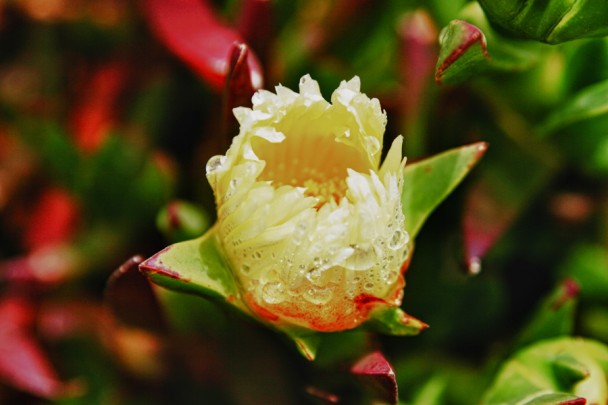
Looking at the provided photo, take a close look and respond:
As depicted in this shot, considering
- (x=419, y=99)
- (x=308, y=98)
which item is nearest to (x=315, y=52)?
(x=419, y=99)

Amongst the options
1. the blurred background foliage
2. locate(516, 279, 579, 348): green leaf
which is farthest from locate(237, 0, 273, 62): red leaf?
locate(516, 279, 579, 348): green leaf

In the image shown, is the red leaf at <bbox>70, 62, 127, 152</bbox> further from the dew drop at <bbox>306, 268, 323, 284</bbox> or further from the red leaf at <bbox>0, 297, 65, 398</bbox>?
the dew drop at <bbox>306, 268, 323, 284</bbox>

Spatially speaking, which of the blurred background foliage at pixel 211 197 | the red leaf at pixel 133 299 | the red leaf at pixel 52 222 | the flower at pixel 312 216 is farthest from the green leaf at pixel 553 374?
the red leaf at pixel 52 222

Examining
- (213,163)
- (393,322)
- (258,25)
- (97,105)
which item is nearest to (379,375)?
(393,322)

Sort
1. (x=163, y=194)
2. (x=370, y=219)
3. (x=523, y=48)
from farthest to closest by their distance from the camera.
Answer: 1. (x=163, y=194)
2. (x=523, y=48)
3. (x=370, y=219)

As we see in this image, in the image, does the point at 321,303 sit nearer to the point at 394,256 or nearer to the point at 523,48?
the point at 394,256

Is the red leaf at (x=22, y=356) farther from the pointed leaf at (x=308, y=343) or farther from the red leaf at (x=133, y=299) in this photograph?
the pointed leaf at (x=308, y=343)
